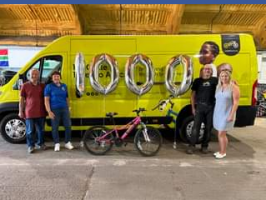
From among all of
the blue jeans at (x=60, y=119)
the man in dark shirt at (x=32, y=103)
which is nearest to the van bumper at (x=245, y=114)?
the blue jeans at (x=60, y=119)

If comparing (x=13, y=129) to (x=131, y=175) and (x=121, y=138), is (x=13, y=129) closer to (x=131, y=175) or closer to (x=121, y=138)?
(x=121, y=138)

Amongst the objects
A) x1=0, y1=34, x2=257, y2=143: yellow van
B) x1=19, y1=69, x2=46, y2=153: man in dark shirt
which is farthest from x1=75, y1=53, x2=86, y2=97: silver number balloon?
x1=19, y1=69, x2=46, y2=153: man in dark shirt

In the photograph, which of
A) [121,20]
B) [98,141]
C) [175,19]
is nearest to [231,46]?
[98,141]

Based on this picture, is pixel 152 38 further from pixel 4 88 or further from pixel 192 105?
pixel 4 88

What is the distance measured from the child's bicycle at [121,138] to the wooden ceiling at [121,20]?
747 cm

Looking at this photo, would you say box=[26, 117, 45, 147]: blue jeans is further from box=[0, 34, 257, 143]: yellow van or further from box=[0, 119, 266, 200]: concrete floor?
box=[0, 34, 257, 143]: yellow van

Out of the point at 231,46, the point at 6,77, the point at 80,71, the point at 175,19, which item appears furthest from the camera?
the point at 175,19

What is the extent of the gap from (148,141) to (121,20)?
28.2 feet

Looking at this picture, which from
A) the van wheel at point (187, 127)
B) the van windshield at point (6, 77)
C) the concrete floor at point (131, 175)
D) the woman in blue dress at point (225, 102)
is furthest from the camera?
the van windshield at point (6, 77)

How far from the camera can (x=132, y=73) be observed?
6234 mm

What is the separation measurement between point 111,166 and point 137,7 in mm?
8630

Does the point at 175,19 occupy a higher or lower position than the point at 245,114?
higher

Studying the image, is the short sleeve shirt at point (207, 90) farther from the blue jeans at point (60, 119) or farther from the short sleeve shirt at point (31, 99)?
the short sleeve shirt at point (31, 99)

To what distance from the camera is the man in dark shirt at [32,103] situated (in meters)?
5.77
